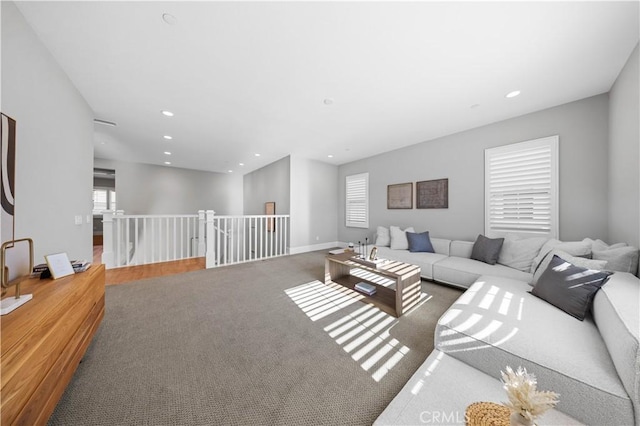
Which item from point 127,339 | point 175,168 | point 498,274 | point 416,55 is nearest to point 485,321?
point 498,274

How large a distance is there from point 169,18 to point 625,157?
14.0 feet

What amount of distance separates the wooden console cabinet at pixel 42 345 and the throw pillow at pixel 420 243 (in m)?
4.08

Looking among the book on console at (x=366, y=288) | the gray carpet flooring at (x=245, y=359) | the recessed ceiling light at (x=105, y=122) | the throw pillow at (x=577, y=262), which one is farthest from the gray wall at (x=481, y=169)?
the recessed ceiling light at (x=105, y=122)

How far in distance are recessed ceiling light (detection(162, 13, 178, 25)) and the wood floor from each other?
347 cm

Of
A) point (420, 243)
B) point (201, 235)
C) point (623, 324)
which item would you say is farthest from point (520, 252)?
point (201, 235)

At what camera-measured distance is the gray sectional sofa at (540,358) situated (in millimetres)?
927

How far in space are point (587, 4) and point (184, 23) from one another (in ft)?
9.65

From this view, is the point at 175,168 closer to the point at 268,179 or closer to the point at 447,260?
the point at 268,179

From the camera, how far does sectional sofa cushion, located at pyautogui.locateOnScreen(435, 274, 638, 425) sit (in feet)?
3.07

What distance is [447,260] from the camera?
320 cm

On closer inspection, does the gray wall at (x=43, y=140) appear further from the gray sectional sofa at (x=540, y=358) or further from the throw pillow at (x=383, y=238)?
the throw pillow at (x=383, y=238)

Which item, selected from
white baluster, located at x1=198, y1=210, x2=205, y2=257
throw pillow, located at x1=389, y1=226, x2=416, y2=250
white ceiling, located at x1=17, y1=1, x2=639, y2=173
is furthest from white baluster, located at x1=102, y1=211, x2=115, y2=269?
throw pillow, located at x1=389, y1=226, x2=416, y2=250

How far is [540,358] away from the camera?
43.8 inches

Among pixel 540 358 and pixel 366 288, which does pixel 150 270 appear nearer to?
pixel 366 288
